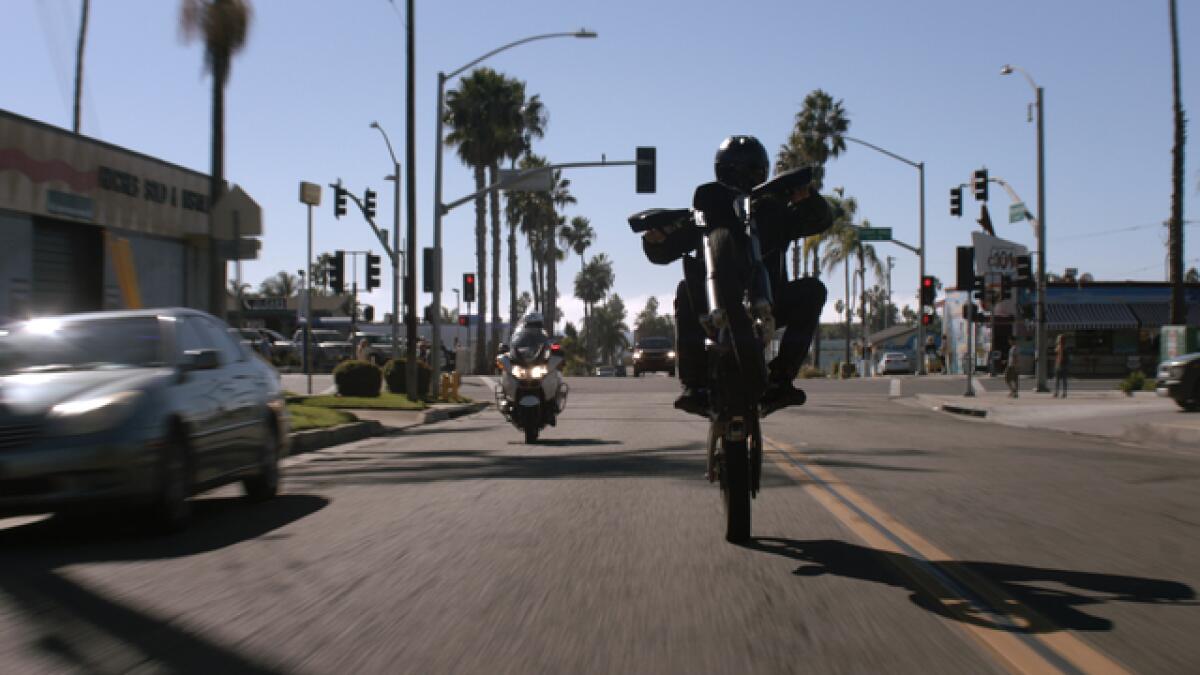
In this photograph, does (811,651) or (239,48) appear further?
(239,48)

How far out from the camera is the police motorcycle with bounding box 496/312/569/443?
16.2 metres

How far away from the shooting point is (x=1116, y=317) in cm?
6425

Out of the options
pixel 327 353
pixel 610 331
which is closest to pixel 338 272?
pixel 327 353

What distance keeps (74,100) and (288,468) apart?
2268 cm

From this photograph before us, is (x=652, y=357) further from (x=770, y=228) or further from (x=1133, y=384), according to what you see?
(x=770, y=228)

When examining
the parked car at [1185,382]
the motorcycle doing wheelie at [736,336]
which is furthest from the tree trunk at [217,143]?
the parked car at [1185,382]

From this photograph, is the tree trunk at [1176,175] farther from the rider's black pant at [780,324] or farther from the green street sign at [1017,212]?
the rider's black pant at [780,324]

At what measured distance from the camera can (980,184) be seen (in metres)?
39.6

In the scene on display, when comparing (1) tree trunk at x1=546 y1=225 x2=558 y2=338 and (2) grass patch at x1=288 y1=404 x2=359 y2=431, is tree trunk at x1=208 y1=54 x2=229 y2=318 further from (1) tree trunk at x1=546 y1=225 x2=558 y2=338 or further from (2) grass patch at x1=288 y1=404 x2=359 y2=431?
(1) tree trunk at x1=546 y1=225 x2=558 y2=338

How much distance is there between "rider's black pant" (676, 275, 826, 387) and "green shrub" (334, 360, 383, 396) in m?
21.4

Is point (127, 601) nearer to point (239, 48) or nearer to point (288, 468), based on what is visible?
point (288, 468)

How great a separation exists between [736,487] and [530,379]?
972cm

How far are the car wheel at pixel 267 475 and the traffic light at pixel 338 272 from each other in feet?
90.6

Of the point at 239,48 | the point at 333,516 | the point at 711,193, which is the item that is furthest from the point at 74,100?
the point at 711,193
